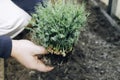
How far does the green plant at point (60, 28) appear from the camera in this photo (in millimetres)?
1399

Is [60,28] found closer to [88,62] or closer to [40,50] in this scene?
[40,50]

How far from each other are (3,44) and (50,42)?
8.7 inches

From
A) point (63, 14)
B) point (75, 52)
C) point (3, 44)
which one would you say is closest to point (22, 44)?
point (3, 44)

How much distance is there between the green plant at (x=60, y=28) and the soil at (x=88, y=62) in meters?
0.06

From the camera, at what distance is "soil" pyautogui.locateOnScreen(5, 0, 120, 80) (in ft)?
5.23

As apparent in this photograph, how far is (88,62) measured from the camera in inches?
68.6

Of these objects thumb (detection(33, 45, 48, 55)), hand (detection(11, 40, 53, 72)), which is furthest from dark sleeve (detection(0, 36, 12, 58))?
thumb (detection(33, 45, 48, 55))

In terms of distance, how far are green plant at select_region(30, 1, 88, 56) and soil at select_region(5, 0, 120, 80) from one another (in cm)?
6

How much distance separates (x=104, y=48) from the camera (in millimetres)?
1875

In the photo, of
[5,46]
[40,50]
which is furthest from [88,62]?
[5,46]

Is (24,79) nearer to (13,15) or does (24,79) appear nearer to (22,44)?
(22,44)

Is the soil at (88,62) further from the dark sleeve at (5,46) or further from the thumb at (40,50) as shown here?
the dark sleeve at (5,46)

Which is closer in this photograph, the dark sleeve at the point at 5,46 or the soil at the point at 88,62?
the dark sleeve at the point at 5,46

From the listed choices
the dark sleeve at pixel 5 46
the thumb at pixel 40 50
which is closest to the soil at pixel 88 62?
the thumb at pixel 40 50
